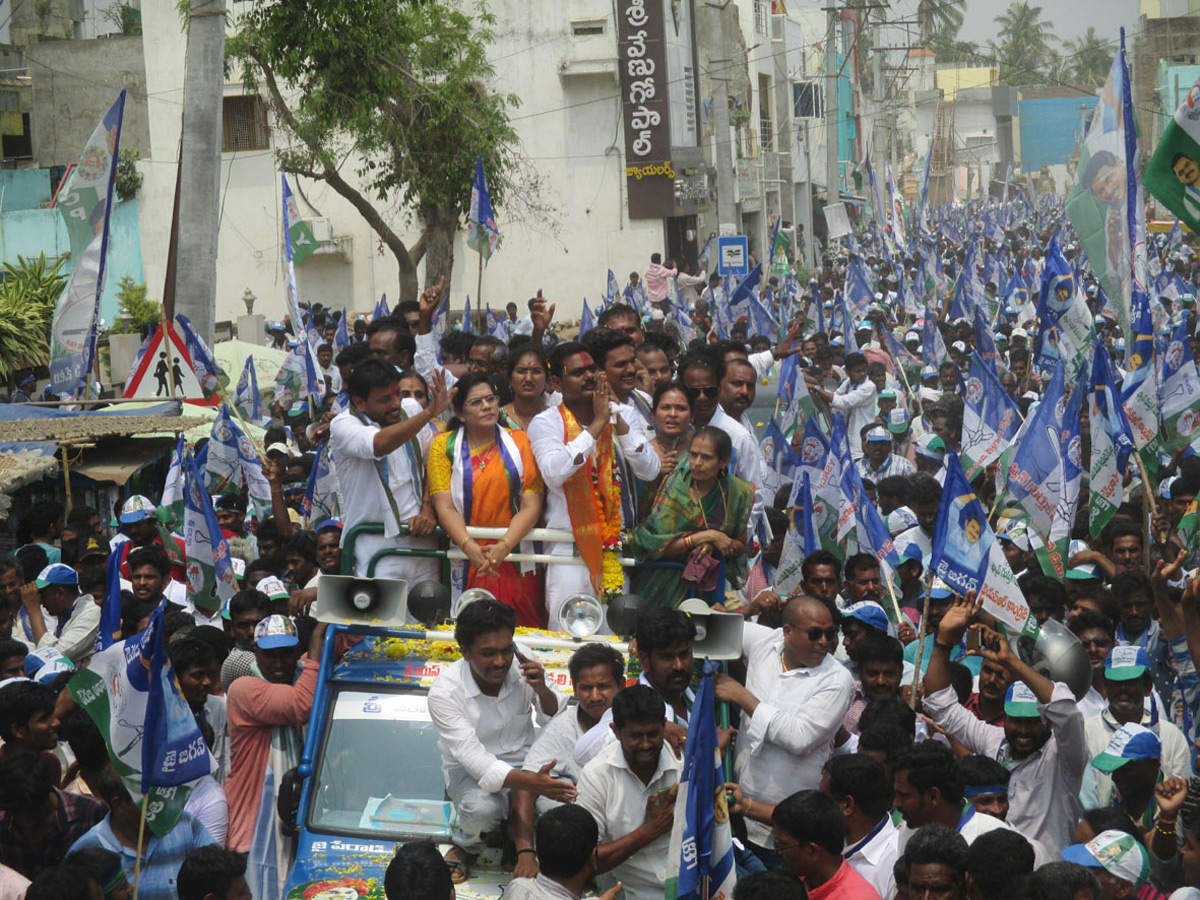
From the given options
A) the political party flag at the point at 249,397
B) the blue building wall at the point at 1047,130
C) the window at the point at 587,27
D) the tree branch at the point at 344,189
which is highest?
the blue building wall at the point at 1047,130

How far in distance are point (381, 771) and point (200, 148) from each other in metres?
10.4

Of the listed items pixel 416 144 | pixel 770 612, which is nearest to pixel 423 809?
pixel 770 612

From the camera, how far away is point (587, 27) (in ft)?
123

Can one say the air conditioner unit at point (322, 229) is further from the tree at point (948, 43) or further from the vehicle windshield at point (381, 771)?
the tree at point (948, 43)

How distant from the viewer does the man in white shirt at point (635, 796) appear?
17.2 ft

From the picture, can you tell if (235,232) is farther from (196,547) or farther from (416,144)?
(196,547)

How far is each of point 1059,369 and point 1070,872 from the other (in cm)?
603

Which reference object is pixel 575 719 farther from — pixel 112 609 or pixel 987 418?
pixel 987 418

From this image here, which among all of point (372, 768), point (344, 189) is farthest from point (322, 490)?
point (344, 189)

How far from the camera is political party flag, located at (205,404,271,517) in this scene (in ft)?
35.5

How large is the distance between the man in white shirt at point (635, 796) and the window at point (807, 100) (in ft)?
193

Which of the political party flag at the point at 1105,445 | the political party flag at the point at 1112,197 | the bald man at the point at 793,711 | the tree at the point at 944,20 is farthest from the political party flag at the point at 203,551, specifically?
the tree at the point at 944,20

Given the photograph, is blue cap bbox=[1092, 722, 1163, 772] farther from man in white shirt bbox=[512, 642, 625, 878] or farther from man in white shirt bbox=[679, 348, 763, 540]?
man in white shirt bbox=[679, 348, 763, 540]

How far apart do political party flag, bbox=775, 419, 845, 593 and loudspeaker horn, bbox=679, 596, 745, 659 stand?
3097 mm
